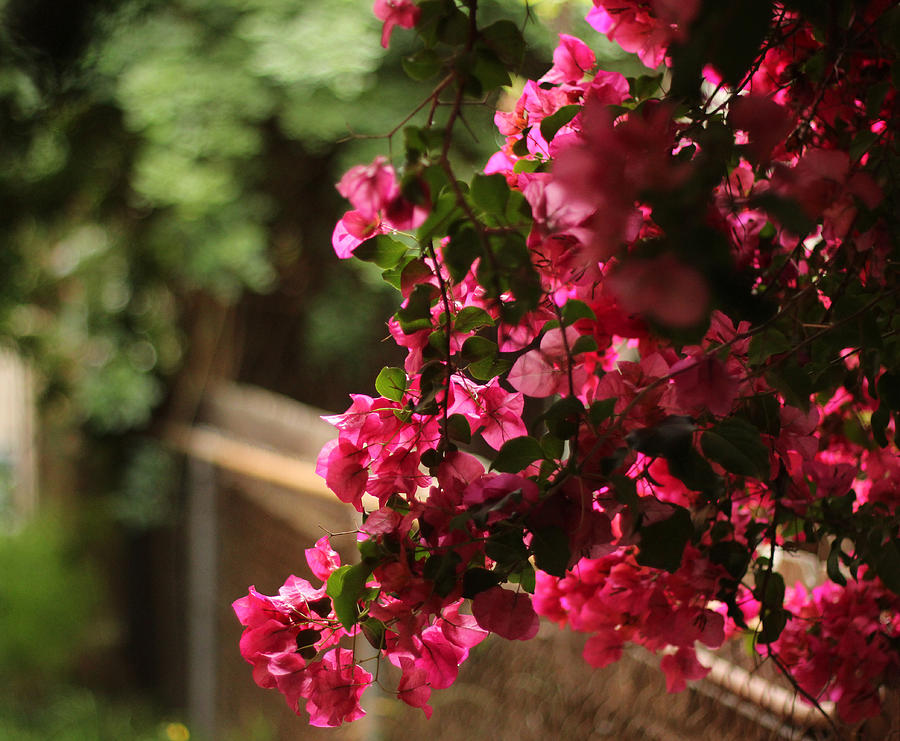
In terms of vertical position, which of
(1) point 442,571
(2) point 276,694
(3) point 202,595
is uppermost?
(1) point 442,571

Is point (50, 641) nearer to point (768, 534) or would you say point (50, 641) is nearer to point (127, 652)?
point (127, 652)

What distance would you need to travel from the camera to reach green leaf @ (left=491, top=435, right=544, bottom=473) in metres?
0.40

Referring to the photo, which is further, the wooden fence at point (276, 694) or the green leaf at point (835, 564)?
the wooden fence at point (276, 694)

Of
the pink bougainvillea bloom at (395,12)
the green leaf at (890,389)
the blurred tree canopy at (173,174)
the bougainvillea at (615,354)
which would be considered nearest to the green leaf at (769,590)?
the bougainvillea at (615,354)

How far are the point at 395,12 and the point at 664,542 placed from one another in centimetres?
26

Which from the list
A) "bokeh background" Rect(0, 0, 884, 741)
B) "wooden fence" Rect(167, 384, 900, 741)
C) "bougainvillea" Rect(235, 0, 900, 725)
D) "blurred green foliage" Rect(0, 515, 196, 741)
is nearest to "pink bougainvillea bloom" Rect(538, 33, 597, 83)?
"bougainvillea" Rect(235, 0, 900, 725)

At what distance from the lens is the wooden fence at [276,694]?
2.67ft

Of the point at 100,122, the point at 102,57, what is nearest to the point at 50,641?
the point at 100,122

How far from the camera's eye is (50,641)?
2857 mm

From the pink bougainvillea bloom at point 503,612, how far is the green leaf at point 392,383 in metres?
0.11

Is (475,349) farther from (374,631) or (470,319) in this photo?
(374,631)

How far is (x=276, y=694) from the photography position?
2.00 m

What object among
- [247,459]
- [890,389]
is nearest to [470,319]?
[890,389]

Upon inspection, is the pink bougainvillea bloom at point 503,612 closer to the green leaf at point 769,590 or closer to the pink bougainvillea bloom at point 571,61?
the green leaf at point 769,590
